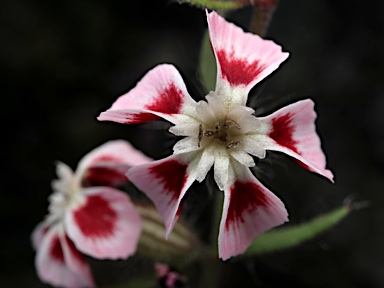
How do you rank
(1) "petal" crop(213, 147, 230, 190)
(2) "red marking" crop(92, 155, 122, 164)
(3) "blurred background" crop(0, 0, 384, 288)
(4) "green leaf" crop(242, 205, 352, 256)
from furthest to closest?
(3) "blurred background" crop(0, 0, 384, 288) → (2) "red marking" crop(92, 155, 122, 164) → (4) "green leaf" crop(242, 205, 352, 256) → (1) "petal" crop(213, 147, 230, 190)

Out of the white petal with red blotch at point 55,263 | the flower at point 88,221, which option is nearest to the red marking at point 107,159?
the flower at point 88,221

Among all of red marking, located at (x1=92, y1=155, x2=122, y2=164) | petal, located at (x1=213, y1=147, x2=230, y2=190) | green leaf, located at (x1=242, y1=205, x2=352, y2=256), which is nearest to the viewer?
petal, located at (x1=213, y1=147, x2=230, y2=190)

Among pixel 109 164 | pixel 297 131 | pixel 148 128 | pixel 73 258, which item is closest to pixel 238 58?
pixel 297 131

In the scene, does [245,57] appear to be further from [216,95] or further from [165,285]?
[165,285]

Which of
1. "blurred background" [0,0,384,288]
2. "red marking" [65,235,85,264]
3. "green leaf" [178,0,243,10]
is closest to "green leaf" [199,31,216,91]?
"green leaf" [178,0,243,10]

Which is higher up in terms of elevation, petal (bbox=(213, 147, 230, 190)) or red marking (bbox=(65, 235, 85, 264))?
petal (bbox=(213, 147, 230, 190))

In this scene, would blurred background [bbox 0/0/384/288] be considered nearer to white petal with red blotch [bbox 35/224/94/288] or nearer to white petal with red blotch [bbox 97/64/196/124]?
white petal with red blotch [bbox 35/224/94/288]
